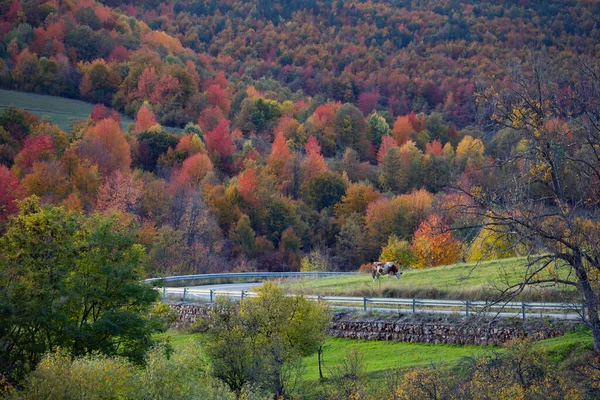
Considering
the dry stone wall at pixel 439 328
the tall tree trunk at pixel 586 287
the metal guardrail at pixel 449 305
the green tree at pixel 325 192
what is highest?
the green tree at pixel 325 192

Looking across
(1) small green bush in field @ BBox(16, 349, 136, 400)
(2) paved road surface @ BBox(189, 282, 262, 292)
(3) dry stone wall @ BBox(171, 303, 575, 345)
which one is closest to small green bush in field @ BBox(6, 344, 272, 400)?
(1) small green bush in field @ BBox(16, 349, 136, 400)

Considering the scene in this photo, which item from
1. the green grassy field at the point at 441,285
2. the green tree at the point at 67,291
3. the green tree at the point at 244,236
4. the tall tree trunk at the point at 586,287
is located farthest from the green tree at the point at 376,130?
the tall tree trunk at the point at 586,287

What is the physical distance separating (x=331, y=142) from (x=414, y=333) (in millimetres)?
94889

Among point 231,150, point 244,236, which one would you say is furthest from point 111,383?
point 231,150

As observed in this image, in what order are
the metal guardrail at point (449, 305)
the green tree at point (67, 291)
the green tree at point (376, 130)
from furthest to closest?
Answer: 1. the green tree at point (376, 130)
2. the metal guardrail at point (449, 305)
3. the green tree at point (67, 291)

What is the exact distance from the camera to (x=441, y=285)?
110 feet

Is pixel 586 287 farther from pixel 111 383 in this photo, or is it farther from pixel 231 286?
pixel 231 286

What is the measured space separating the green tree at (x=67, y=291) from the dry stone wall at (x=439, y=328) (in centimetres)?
334

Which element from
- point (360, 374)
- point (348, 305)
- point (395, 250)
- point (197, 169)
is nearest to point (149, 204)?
point (197, 169)

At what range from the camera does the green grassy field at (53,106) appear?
10200 centimetres

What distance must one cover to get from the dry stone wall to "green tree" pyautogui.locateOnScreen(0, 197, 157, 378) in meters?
3.34

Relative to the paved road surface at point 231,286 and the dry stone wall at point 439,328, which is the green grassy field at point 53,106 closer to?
the paved road surface at point 231,286

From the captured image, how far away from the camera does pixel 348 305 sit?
3247 centimetres

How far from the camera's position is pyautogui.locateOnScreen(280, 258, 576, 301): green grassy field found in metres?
30.1
